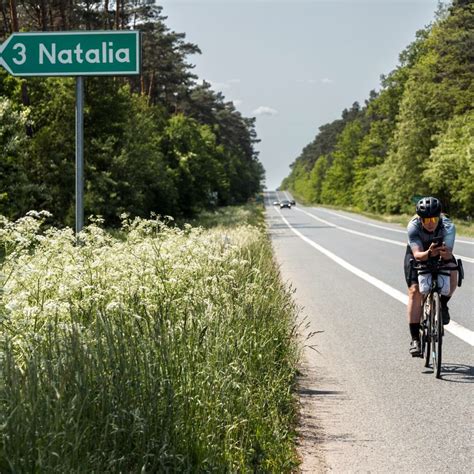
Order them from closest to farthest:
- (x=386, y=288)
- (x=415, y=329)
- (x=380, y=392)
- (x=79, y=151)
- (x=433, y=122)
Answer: (x=380, y=392)
(x=79, y=151)
(x=415, y=329)
(x=386, y=288)
(x=433, y=122)

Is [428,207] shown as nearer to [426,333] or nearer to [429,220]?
[429,220]

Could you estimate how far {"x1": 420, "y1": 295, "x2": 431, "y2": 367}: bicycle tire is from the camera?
7637mm

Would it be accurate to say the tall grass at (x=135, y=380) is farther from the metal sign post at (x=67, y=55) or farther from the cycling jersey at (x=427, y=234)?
the cycling jersey at (x=427, y=234)

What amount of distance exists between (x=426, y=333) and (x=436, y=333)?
1.55 ft

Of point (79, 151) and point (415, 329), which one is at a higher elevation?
point (79, 151)

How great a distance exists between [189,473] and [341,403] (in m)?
2.92

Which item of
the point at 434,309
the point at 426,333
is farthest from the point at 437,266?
the point at 426,333

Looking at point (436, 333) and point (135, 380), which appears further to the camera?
point (436, 333)

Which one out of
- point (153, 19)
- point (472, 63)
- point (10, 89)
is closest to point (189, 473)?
point (10, 89)

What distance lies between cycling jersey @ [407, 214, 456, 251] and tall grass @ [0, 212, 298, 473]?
1.93 m

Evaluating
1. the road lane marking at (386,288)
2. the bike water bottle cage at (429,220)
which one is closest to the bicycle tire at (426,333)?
the bike water bottle cage at (429,220)

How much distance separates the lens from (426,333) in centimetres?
779

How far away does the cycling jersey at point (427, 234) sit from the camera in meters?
7.51

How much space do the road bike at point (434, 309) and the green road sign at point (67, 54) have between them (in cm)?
349
